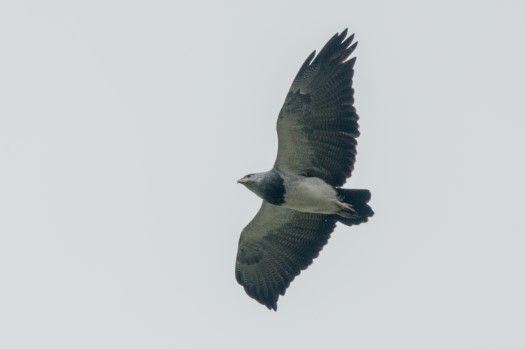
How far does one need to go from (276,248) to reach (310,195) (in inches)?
68.7

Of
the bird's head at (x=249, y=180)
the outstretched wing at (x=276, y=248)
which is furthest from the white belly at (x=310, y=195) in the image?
the outstretched wing at (x=276, y=248)

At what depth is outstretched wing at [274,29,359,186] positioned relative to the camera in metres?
16.9

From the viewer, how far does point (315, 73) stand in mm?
16875

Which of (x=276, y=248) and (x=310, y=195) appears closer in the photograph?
(x=310, y=195)

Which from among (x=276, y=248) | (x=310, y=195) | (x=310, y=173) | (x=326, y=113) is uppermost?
(x=326, y=113)

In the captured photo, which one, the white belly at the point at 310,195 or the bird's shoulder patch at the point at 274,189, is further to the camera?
the bird's shoulder patch at the point at 274,189

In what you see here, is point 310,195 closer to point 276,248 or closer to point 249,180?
point 249,180

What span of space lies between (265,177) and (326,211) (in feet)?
3.69

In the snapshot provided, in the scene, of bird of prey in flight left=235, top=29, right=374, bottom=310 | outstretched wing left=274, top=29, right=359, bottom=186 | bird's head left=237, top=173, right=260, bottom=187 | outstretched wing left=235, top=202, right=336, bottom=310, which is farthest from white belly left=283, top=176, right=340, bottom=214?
outstretched wing left=235, top=202, right=336, bottom=310

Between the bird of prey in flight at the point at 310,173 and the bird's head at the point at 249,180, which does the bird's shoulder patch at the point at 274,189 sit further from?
the bird's head at the point at 249,180

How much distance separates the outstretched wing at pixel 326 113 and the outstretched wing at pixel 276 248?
129 centimetres

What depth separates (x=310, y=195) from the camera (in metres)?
17.3

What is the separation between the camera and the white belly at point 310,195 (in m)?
17.3

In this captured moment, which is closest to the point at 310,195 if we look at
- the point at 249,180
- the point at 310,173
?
the point at 310,173
